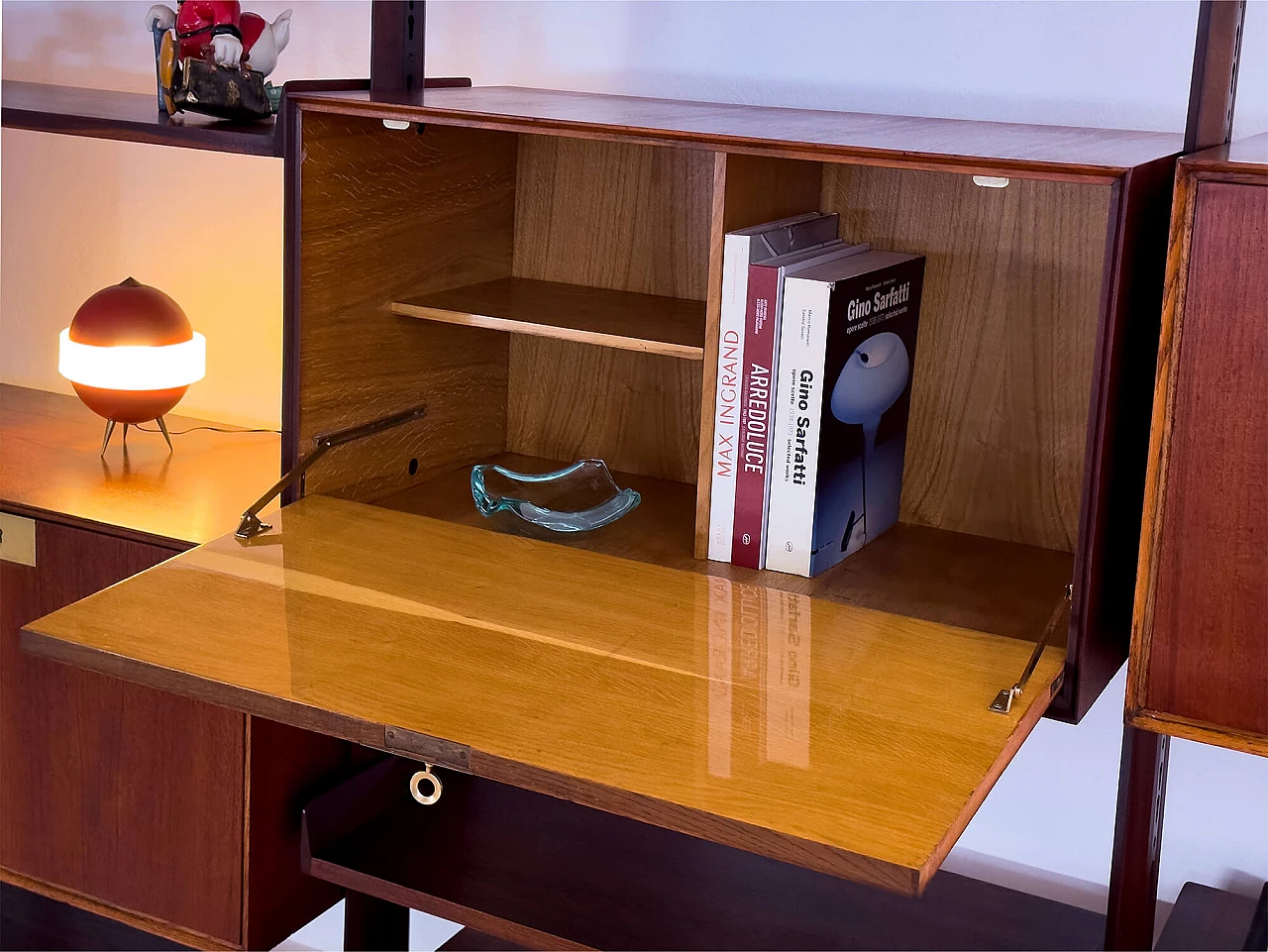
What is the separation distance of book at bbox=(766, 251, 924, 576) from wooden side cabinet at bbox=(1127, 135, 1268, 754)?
0.33m

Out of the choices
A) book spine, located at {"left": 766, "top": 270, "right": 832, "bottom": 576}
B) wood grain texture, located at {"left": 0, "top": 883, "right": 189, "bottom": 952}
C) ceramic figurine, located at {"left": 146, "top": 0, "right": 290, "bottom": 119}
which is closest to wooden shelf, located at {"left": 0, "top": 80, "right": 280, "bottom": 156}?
ceramic figurine, located at {"left": 146, "top": 0, "right": 290, "bottom": 119}

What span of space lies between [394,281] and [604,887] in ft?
2.29

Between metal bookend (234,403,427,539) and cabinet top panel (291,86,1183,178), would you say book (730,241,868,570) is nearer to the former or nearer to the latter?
cabinet top panel (291,86,1183,178)

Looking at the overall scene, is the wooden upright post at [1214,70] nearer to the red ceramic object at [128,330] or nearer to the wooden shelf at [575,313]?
the wooden shelf at [575,313]

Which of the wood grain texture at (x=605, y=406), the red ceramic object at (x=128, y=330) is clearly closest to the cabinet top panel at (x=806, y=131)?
the wood grain texture at (x=605, y=406)

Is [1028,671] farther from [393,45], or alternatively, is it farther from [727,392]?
[393,45]

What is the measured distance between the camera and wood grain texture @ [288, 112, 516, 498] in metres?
1.43

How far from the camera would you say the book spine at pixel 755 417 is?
129 cm

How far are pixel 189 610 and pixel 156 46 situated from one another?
2.53ft

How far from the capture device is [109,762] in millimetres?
1606

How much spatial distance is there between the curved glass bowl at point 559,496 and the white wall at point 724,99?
48cm

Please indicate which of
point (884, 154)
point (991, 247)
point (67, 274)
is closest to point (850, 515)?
point (991, 247)

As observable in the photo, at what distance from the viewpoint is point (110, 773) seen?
1609mm

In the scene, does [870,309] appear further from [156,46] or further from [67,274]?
[67,274]
